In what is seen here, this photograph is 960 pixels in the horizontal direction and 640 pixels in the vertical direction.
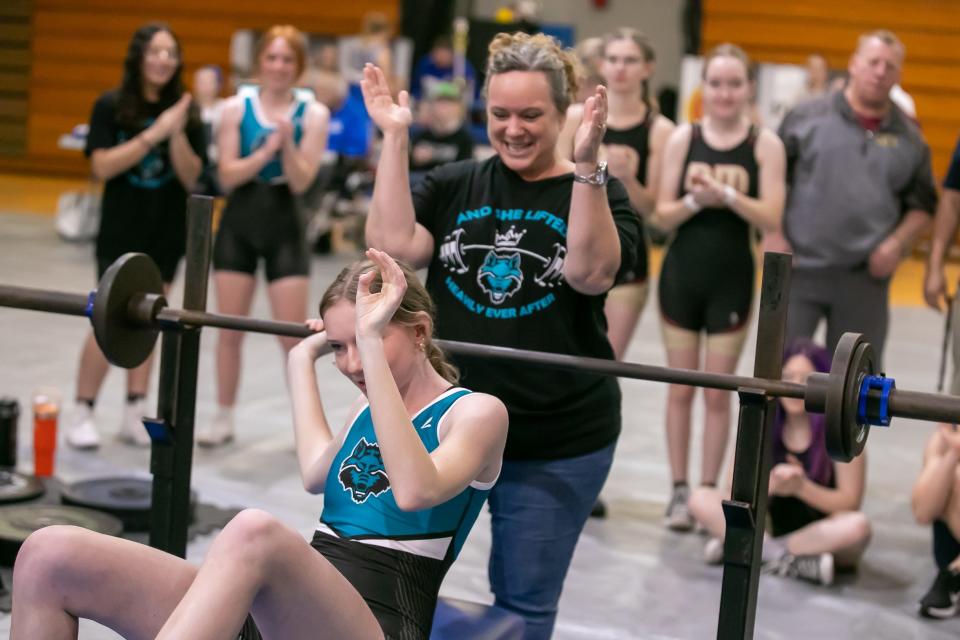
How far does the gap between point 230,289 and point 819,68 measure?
7.08 meters

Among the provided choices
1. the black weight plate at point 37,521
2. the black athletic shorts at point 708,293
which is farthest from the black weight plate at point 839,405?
the black weight plate at point 37,521

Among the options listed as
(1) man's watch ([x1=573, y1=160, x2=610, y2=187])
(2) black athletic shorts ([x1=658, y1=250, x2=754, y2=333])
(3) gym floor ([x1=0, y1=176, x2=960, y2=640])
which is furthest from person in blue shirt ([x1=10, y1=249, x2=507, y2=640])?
(2) black athletic shorts ([x1=658, y1=250, x2=754, y2=333])

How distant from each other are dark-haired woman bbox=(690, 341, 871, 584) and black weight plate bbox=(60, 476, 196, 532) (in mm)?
1680

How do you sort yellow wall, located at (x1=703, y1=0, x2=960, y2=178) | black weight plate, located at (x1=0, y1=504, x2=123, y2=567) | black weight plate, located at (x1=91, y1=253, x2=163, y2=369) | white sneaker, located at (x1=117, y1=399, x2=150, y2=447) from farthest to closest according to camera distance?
yellow wall, located at (x1=703, y1=0, x2=960, y2=178) → white sneaker, located at (x1=117, y1=399, x2=150, y2=447) → black weight plate, located at (x1=0, y1=504, x2=123, y2=567) → black weight plate, located at (x1=91, y1=253, x2=163, y2=369)

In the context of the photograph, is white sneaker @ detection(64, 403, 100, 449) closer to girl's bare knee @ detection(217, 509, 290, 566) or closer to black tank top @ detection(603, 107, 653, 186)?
black tank top @ detection(603, 107, 653, 186)

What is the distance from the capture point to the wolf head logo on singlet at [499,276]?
100 inches

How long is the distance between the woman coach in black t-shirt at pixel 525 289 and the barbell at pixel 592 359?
18 centimetres

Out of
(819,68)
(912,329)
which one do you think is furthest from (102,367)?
(819,68)

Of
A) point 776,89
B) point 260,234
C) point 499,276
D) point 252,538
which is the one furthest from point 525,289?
point 776,89

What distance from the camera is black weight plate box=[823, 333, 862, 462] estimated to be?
2.00 meters

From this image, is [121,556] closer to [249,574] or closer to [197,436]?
[249,574]

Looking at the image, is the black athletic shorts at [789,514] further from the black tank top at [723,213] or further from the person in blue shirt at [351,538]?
the person in blue shirt at [351,538]

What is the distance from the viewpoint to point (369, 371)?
198 centimetres

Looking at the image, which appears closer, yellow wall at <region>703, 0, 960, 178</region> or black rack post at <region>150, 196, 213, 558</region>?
black rack post at <region>150, 196, 213, 558</region>
